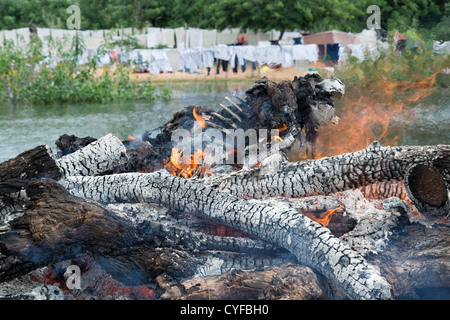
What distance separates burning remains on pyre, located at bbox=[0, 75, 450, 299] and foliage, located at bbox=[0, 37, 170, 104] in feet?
14.7

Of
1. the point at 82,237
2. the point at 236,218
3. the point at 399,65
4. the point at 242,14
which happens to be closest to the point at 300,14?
the point at 242,14

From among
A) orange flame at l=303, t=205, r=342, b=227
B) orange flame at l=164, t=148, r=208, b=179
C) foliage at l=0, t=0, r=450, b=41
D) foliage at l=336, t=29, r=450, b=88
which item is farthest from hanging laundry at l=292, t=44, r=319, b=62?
orange flame at l=303, t=205, r=342, b=227

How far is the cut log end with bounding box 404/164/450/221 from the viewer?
2.07 metres

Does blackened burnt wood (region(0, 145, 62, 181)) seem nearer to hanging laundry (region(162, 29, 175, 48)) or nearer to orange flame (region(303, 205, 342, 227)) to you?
orange flame (region(303, 205, 342, 227))

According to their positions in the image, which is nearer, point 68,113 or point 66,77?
point 68,113

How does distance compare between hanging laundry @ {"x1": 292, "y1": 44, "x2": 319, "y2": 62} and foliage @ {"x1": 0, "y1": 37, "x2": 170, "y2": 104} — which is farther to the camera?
hanging laundry @ {"x1": 292, "y1": 44, "x2": 319, "y2": 62}

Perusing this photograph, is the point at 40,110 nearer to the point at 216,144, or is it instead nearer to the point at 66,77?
the point at 66,77

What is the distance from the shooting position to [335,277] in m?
1.67

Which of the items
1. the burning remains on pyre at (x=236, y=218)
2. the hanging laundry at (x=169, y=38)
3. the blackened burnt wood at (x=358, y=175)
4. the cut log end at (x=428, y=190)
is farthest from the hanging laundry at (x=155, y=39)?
the cut log end at (x=428, y=190)

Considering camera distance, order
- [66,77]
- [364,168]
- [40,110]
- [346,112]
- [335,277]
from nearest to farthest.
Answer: [335,277]
[364,168]
[346,112]
[40,110]
[66,77]

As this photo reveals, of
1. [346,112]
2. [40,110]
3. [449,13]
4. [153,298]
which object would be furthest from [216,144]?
[40,110]

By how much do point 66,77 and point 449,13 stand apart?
5.28 meters

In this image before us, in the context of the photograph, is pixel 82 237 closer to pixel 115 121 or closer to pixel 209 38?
pixel 115 121

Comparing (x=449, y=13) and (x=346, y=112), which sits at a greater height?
(x=449, y=13)
